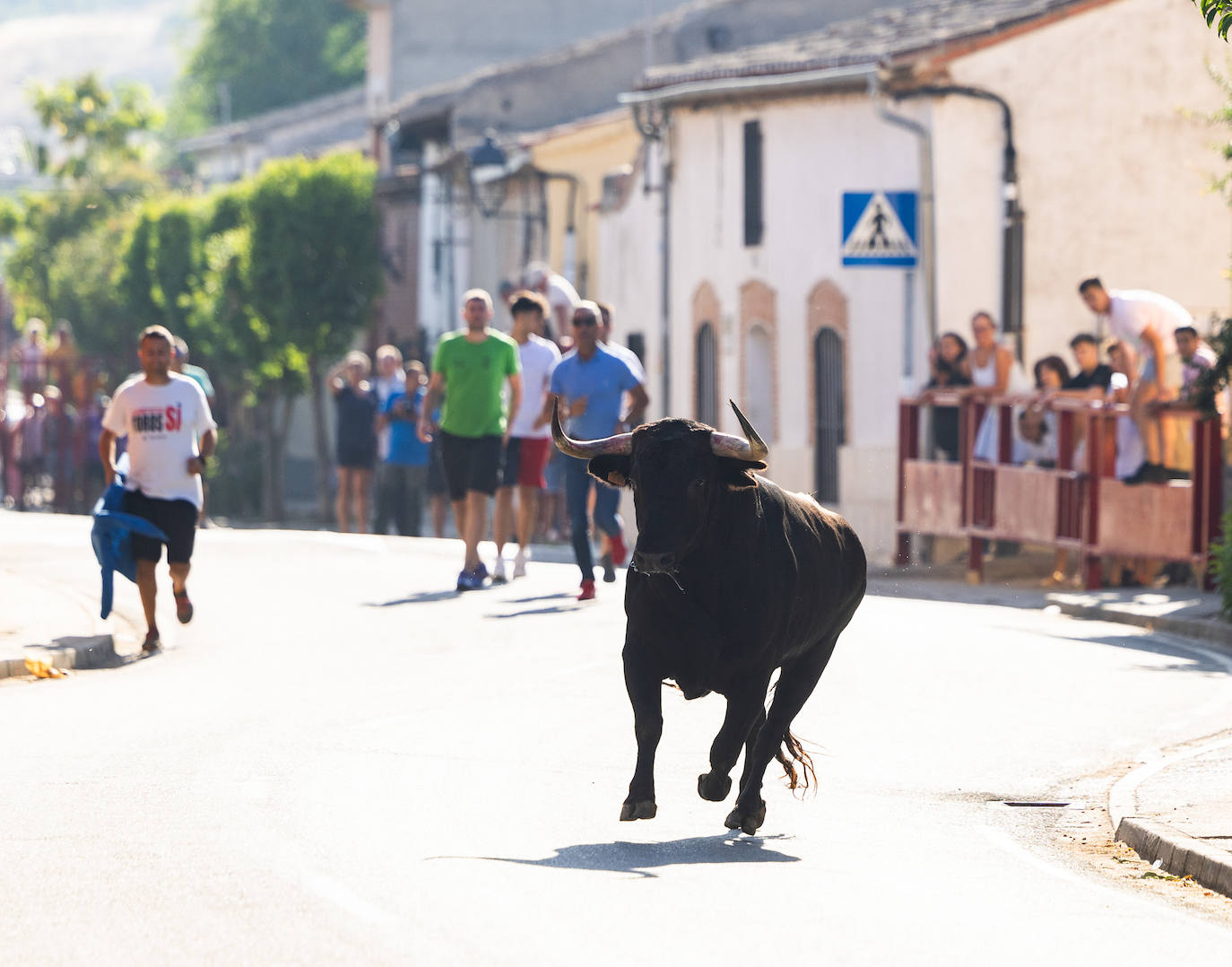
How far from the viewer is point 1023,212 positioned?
2702 cm

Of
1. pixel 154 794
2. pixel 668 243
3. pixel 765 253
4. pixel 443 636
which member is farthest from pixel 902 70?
pixel 154 794

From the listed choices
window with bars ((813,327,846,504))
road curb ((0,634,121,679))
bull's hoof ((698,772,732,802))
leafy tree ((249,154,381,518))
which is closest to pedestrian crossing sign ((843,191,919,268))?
window with bars ((813,327,846,504))

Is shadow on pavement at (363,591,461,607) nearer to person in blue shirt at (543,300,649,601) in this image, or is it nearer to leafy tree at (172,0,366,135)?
person in blue shirt at (543,300,649,601)

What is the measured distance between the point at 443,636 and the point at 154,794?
5663 mm

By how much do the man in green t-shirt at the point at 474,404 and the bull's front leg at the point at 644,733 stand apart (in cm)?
856

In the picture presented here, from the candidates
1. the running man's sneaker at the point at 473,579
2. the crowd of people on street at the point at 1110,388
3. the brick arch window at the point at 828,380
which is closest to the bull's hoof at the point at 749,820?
the running man's sneaker at the point at 473,579

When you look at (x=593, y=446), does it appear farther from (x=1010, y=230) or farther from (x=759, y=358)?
(x=759, y=358)

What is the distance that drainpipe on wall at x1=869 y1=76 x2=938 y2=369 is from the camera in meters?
Answer: 27.0

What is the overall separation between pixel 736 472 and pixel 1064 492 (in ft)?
36.3

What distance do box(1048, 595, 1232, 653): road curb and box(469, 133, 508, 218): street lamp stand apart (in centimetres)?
1980

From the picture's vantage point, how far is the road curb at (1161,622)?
1606 centimetres

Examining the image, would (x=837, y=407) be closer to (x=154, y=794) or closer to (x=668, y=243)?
(x=668, y=243)

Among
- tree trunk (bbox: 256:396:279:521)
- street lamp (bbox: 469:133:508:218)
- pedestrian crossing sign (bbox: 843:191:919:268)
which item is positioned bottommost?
tree trunk (bbox: 256:396:279:521)

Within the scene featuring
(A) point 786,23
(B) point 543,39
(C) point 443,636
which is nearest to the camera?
(C) point 443,636
